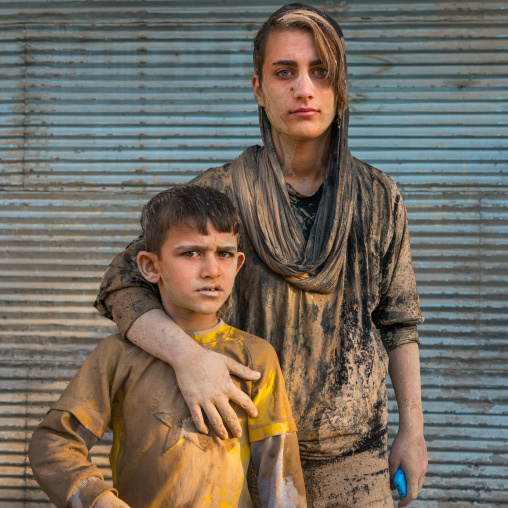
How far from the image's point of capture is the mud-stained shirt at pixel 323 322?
2111 mm

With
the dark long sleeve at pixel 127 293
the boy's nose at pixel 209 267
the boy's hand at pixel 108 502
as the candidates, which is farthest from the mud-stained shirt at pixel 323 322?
the boy's hand at pixel 108 502

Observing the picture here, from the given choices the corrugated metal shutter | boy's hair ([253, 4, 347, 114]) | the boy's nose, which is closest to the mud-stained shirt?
the boy's nose

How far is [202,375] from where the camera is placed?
1854 millimetres

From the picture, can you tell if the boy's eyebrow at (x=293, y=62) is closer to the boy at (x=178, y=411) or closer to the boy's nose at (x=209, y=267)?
the boy at (x=178, y=411)

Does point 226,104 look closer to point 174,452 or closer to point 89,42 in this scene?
point 89,42

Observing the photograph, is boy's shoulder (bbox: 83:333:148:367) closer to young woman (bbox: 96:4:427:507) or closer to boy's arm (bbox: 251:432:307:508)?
young woman (bbox: 96:4:427:507)

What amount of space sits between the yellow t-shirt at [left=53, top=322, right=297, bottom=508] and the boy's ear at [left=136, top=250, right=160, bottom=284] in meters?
0.21

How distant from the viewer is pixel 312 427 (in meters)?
2.10

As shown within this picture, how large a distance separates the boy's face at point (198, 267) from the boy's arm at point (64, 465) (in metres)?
0.46

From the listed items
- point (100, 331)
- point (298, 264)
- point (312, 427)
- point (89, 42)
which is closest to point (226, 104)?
point (89, 42)

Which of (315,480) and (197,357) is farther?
(315,480)

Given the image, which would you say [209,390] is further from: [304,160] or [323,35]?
[323,35]

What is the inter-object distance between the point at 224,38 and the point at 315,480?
3.06 metres

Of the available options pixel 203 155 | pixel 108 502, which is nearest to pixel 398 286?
pixel 108 502
